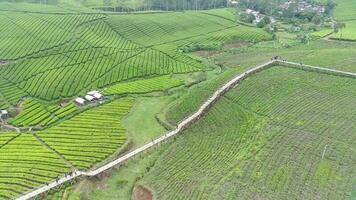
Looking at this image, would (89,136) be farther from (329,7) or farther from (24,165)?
(329,7)

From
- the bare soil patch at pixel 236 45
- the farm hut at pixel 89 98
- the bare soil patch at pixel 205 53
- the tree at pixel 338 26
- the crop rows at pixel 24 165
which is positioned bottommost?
the crop rows at pixel 24 165

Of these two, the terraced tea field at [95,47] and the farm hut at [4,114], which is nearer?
the farm hut at [4,114]

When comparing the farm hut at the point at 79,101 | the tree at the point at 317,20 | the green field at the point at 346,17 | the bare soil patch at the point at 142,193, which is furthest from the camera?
the tree at the point at 317,20

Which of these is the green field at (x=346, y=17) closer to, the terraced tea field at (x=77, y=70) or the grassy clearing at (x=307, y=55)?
the grassy clearing at (x=307, y=55)

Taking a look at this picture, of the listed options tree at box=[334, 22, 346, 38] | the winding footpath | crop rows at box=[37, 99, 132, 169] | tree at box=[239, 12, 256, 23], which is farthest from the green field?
crop rows at box=[37, 99, 132, 169]

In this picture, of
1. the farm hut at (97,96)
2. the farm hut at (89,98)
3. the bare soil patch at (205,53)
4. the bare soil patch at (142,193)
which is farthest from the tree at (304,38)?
the bare soil patch at (142,193)

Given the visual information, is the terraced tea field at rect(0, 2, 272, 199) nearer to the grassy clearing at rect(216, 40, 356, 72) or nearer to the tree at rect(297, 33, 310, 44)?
the grassy clearing at rect(216, 40, 356, 72)
